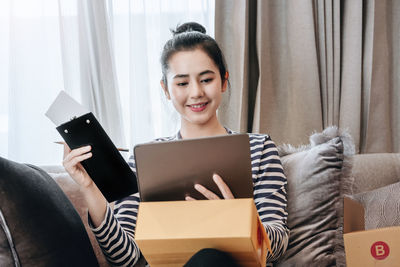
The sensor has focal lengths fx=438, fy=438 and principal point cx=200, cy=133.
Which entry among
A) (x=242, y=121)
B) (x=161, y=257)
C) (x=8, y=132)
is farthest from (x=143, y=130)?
(x=161, y=257)

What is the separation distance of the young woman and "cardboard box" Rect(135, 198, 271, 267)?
0.24 m

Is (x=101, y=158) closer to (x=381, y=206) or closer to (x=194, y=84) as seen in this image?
(x=194, y=84)

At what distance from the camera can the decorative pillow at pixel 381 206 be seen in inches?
49.2

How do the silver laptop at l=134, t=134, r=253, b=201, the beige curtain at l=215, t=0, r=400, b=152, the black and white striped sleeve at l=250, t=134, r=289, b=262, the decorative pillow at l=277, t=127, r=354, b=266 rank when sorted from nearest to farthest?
the silver laptop at l=134, t=134, r=253, b=201 < the black and white striped sleeve at l=250, t=134, r=289, b=262 < the decorative pillow at l=277, t=127, r=354, b=266 < the beige curtain at l=215, t=0, r=400, b=152

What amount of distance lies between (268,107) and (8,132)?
1180mm

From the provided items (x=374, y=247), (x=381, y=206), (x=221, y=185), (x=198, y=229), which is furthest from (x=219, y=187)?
(x=381, y=206)

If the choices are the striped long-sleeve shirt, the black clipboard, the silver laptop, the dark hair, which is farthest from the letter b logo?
the dark hair

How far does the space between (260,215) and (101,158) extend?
453 mm

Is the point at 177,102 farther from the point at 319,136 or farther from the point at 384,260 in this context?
the point at 384,260

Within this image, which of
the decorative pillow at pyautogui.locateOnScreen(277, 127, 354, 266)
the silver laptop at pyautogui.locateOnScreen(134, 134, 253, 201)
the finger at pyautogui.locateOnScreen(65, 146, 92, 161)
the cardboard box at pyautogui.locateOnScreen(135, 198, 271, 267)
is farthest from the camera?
the decorative pillow at pyautogui.locateOnScreen(277, 127, 354, 266)

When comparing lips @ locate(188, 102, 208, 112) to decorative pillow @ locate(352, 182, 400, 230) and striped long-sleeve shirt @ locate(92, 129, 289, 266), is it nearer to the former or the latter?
striped long-sleeve shirt @ locate(92, 129, 289, 266)

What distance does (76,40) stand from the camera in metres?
2.00

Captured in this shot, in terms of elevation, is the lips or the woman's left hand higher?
the lips

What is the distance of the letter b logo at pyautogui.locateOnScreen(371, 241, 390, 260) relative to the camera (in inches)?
39.4
